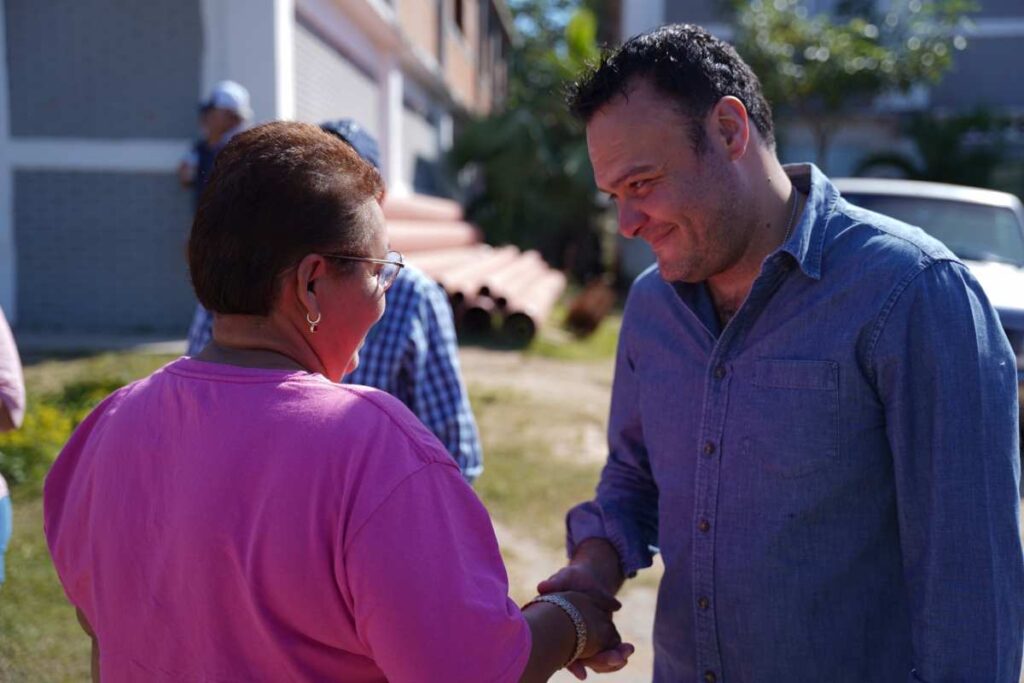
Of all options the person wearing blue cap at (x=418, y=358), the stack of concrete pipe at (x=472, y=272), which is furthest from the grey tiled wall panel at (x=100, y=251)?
the person wearing blue cap at (x=418, y=358)

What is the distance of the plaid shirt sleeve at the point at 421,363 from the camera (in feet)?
9.57

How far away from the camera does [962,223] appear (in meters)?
7.72

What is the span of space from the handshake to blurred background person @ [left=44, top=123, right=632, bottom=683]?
228 millimetres

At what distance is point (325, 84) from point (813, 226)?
10123mm

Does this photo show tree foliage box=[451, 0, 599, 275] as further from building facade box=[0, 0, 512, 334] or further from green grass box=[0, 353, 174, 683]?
green grass box=[0, 353, 174, 683]

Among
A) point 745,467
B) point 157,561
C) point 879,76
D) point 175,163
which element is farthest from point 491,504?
point 879,76

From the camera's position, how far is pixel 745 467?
1904 millimetres

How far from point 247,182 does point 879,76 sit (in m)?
18.1

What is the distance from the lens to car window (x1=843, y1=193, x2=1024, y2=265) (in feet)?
24.7

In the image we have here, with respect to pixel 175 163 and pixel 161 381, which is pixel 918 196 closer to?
pixel 175 163

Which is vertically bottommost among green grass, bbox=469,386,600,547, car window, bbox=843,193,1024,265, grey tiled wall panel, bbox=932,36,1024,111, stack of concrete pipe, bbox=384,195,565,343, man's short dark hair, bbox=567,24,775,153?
green grass, bbox=469,386,600,547

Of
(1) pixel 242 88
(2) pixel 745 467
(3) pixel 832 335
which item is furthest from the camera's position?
(1) pixel 242 88

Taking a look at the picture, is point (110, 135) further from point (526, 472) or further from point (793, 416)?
point (793, 416)

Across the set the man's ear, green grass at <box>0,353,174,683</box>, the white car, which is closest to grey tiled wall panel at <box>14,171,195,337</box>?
green grass at <box>0,353,174,683</box>
